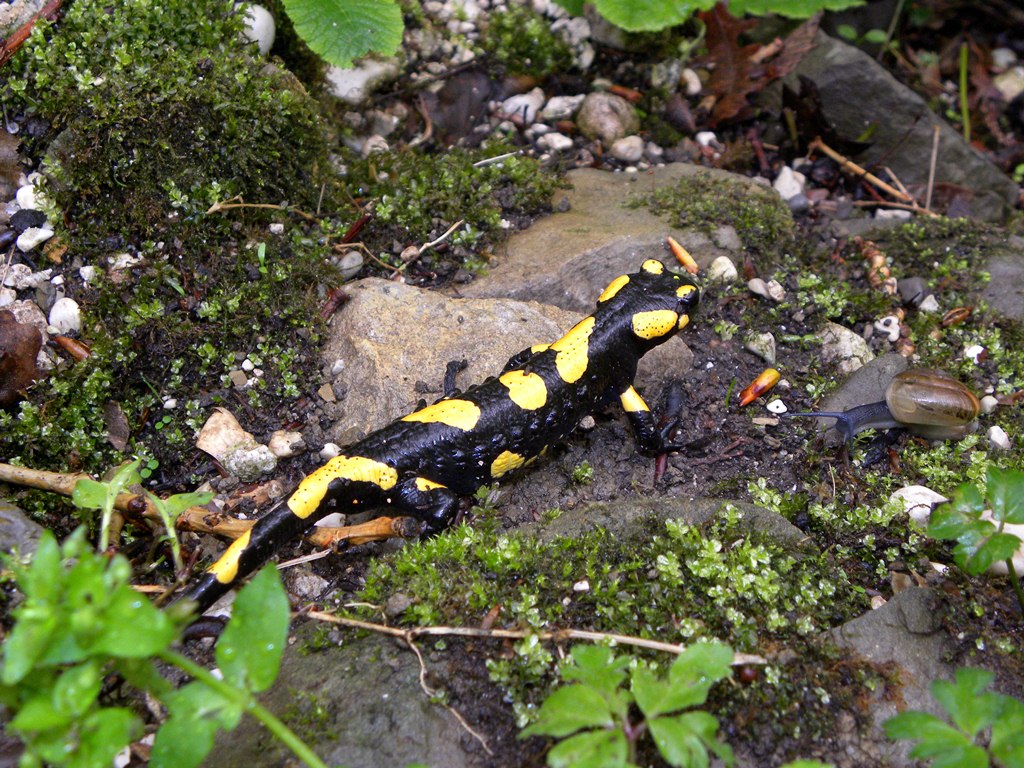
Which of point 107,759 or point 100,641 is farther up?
point 100,641

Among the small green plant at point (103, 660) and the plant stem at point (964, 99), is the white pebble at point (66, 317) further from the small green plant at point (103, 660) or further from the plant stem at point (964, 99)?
the plant stem at point (964, 99)

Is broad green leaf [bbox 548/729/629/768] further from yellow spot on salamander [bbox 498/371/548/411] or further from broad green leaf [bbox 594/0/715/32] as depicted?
broad green leaf [bbox 594/0/715/32]

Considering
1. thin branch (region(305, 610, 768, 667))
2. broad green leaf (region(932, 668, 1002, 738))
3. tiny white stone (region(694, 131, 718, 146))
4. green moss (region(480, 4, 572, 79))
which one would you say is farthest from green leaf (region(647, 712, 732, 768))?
green moss (region(480, 4, 572, 79))

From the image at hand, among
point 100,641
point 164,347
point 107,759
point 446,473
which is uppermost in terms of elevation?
point 100,641

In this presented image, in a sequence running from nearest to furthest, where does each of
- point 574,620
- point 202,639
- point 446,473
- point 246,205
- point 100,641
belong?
point 100,641, point 574,620, point 202,639, point 446,473, point 246,205

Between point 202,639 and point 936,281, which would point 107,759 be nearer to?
point 202,639

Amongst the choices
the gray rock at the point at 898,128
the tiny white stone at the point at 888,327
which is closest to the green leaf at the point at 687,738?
the tiny white stone at the point at 888,327

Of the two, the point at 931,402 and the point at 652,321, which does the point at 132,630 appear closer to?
the point at 652,321

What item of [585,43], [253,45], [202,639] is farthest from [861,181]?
[202,639]
